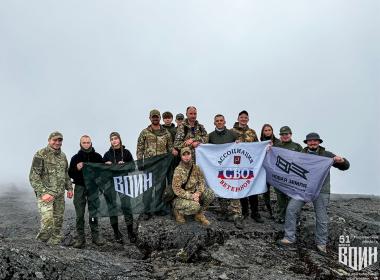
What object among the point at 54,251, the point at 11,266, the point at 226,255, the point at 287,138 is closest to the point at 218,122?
the point at 287,138

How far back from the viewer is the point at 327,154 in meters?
8.42

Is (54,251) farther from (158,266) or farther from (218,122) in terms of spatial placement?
(218,122)

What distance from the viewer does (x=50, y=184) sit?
26.0 feet

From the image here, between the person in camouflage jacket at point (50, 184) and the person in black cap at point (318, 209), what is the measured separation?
5.15 metres

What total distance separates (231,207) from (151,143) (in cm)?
276

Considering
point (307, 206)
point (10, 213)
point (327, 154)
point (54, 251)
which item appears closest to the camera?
point (54, 251)

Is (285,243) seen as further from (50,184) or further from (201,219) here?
(50,184)

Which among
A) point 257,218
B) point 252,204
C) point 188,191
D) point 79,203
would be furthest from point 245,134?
point 79,203

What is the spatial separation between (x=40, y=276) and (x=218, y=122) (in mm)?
5384

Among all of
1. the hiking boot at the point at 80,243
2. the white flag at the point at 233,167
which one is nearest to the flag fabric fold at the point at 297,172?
the white flag at the point at 233,167

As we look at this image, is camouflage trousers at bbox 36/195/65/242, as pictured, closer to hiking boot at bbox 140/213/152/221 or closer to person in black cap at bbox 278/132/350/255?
hiking boot at bbox 140/213/152/221

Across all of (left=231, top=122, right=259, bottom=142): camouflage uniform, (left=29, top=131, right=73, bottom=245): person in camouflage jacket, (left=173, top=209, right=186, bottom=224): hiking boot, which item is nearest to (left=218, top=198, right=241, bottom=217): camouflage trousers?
(left=173, top=209, right=186, bottom=224): hiking boot

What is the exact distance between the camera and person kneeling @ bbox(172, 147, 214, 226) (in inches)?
327

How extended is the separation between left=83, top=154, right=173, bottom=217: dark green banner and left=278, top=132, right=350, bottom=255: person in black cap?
310 centimetres
